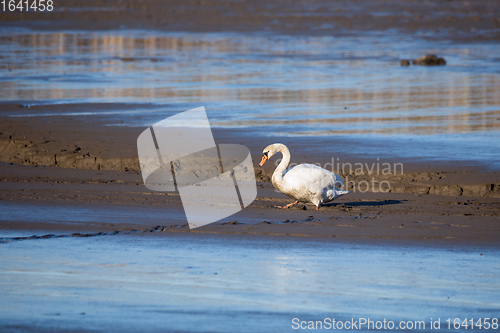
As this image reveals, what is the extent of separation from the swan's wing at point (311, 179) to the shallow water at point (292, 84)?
3043 millimetres

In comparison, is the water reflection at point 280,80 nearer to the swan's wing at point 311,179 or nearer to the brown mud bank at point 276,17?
the swan's wing at point 311,179

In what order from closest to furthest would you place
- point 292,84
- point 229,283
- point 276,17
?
point 229,283 < point 292,84 < point 276,17

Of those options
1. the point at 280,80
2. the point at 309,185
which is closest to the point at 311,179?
the point at 309,185

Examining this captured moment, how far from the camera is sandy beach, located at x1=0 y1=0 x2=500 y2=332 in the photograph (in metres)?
6.97

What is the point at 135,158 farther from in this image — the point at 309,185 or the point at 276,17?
the point at 276,17

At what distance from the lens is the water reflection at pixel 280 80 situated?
16594 mm

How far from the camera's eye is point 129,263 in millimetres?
8055

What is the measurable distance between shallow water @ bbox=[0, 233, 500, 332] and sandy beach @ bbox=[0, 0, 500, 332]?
24mm

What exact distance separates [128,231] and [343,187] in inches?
134

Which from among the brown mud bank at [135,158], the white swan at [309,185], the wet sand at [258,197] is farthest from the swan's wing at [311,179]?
the brown mud bank at [135,158]

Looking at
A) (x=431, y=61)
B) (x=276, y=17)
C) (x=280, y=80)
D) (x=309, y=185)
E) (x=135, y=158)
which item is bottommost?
(x=276, y=17)

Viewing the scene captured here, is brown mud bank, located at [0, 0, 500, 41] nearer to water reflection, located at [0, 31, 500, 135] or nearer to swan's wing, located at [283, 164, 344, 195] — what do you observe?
water reflection, located at [0, 31, 500, 135]

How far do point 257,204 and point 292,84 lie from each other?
453 inches

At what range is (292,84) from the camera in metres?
21.6
